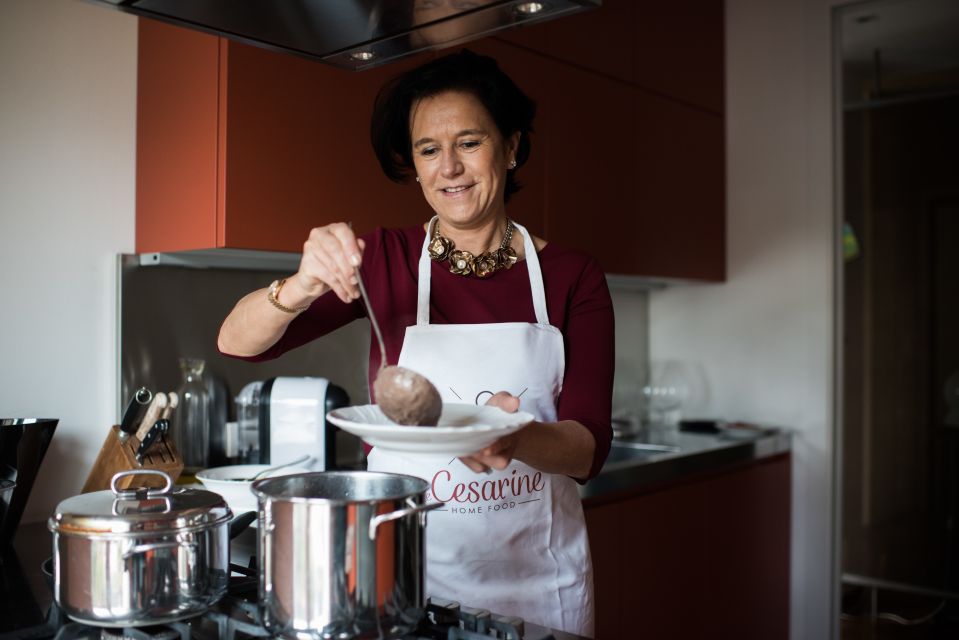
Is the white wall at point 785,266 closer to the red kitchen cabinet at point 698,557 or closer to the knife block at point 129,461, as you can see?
the red kitchen cabinet at point 698,557

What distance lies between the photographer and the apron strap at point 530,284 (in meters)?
1.40

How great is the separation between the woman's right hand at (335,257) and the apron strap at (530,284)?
12.8 inches

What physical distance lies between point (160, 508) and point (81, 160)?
115 centimetres

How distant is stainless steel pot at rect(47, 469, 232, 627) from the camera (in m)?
0.86

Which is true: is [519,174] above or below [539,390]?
above

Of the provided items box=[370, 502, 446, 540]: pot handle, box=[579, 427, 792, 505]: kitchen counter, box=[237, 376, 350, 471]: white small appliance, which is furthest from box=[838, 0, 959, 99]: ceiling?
box=[370, 502, 446, 540]: pot handle

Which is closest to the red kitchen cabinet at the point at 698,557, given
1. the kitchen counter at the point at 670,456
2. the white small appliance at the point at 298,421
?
the kitchen counter at the point at 670,456

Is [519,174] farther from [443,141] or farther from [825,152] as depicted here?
[825,152]

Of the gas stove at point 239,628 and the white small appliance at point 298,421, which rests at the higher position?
the white small appliance at point 298,421

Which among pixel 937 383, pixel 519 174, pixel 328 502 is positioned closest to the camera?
pixel 328 502

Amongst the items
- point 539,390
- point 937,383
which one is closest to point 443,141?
point 539,390

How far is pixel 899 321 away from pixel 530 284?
1785mm

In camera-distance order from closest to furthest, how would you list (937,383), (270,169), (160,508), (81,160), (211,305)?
(160,508)
(270,169)
(81,160)
(211,305)
(937,383)

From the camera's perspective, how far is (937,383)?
8.89ft
